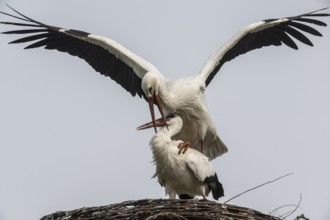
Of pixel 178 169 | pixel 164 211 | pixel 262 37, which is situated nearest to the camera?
pixel 164 211

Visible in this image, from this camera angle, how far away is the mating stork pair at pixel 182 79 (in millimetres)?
10750

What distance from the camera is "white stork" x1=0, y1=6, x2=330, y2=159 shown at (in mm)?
10773

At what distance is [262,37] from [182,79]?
119 centimetres

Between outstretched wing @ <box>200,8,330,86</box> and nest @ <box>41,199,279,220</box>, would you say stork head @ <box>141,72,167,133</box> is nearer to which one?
outstretched wing @ <box>200,8,330,86</box>

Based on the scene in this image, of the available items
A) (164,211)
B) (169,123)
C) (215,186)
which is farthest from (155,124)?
(164,211)

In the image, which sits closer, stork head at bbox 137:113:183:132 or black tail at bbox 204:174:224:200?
black tail at bbox 204:174:224:200

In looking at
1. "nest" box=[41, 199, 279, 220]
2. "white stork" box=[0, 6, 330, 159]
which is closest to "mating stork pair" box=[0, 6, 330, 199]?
"white stork" box=[0, 6, 330, 159]

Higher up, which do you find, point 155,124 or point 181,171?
point 155,124

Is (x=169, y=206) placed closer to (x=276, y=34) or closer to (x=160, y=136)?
(x=160, y=136)

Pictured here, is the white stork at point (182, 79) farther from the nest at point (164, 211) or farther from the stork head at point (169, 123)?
the nest at point (164, 211)

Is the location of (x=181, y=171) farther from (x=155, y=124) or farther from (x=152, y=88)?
(x=152, y=88)

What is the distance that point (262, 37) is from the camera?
1175 cm

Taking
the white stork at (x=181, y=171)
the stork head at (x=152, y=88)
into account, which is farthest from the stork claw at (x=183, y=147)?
the stork head at (x=152, y=88)

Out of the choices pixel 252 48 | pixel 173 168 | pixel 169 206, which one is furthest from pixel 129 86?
pixel 169 206
